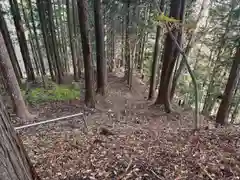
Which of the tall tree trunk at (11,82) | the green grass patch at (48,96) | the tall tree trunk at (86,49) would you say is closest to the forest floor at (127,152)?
the tall tree trunk at (11,82)

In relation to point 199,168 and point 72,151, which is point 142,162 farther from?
point 72,151

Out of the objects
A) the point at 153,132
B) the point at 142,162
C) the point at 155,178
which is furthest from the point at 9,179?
the point at 153,132

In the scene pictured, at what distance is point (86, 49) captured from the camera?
23.7ft

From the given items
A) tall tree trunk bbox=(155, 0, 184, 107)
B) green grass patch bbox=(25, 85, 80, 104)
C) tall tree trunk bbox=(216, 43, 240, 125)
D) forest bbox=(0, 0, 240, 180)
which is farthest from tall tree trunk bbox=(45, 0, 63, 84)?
tall tree trunk bbox=(216, 43, 240, 125)

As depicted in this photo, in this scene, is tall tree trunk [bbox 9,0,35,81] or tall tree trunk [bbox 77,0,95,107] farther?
tall tree trunk [bbox 9,0,35,81]

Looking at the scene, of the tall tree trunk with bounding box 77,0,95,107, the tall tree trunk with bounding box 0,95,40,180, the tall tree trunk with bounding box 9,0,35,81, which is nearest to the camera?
the tall tree trunk with bounding box 0,95,40,180

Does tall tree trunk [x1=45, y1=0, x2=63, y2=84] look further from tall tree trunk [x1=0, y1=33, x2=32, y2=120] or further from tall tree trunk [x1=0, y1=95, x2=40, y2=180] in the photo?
tall tree trunk [x1=0, y1=95, x2=40, y2=180]

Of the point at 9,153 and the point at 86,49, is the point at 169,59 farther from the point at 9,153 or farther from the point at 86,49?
the point at 9,153

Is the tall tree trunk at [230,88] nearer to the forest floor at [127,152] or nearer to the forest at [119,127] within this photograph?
the forest at [119,127]

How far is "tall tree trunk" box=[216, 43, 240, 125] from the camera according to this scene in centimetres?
686

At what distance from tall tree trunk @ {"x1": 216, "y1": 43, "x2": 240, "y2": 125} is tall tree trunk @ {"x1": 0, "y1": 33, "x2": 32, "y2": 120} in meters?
8.96

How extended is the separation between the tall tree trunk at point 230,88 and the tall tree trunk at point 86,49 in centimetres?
637

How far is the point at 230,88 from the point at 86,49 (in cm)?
671

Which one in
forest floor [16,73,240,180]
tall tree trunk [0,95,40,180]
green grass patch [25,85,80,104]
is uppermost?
tall tree trunk [0,95,40,180]
